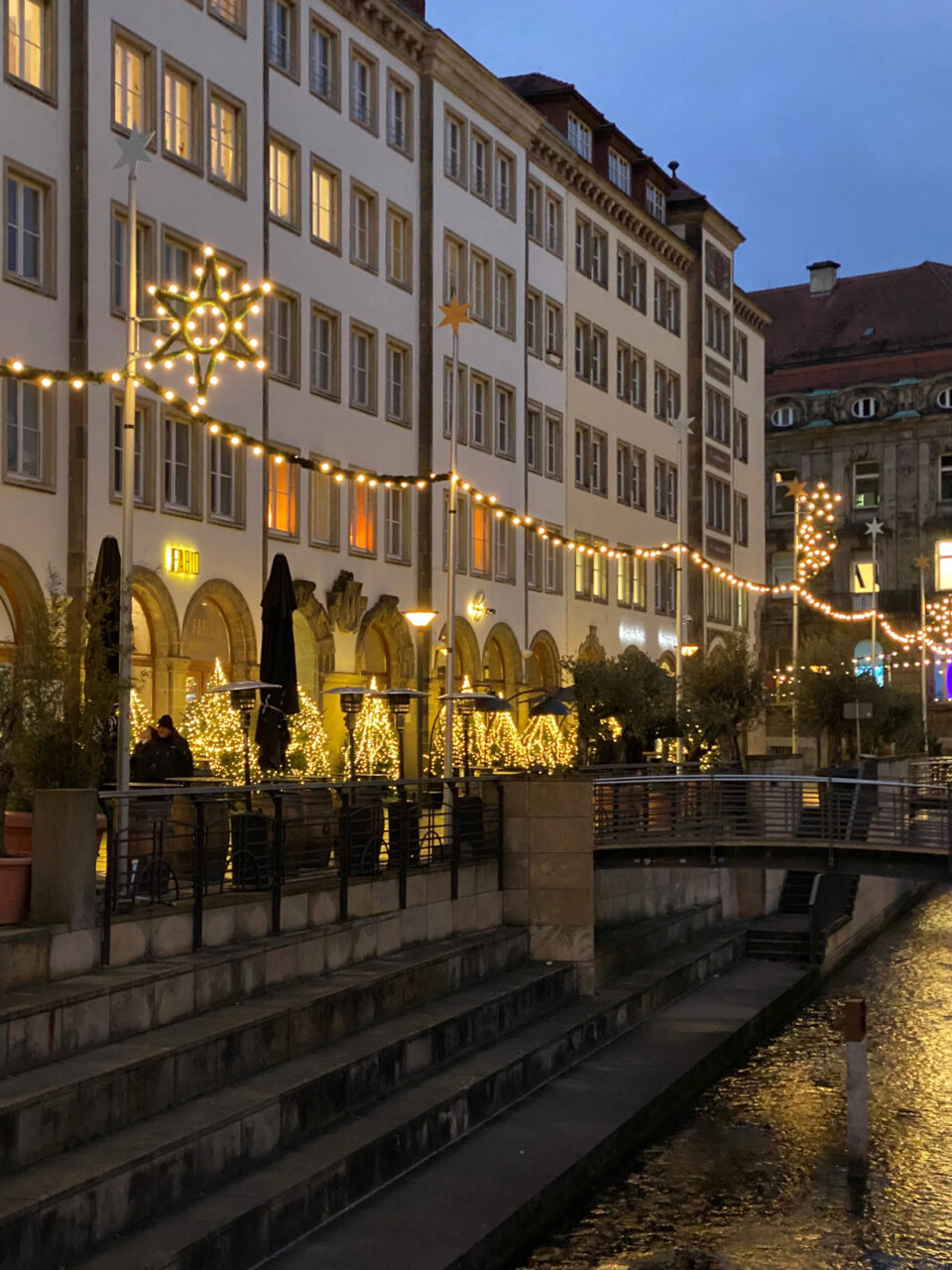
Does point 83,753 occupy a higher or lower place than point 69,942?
higher

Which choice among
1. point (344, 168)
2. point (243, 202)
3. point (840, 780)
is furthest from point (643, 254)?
point (840, 780)

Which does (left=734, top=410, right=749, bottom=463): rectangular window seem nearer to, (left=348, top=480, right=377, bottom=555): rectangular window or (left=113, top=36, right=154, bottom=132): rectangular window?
(left=348, top=480, right=377, bottom=555): rectangular window

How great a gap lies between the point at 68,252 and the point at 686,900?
14665mm

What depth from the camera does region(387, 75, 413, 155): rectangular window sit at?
43.2 meters

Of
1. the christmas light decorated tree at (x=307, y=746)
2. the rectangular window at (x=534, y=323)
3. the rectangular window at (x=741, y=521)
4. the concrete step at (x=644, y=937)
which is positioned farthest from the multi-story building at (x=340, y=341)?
the rectangular window at (x=741, y=521)

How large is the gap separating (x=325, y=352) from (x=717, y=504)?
28.8 m

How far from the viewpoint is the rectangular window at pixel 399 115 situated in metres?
43.2

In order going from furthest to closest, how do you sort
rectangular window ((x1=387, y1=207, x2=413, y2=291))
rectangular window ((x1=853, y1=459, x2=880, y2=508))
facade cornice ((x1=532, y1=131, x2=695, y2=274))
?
rectangular window ((x1=853, y1=459, x2=880, y2=508)) < facade cornice ((x1=532, y1=131, x2=695, y2=274)) < rectangular window ((x1=387, y1=207, x2=413, y2=291))

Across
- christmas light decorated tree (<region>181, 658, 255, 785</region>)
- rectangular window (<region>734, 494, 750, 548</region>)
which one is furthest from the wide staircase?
rectangular window (<region>734, 494, 750, 548</region>)

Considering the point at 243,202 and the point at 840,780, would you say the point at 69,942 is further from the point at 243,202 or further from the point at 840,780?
the point at 243,202

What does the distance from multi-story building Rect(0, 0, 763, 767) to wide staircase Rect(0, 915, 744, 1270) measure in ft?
21.8

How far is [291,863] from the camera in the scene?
64.4 feet

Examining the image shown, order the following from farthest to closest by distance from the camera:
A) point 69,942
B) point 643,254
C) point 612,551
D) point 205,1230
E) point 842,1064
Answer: point 643,254, point 612,551, point 842,1064, point 69,942, point 205,1230

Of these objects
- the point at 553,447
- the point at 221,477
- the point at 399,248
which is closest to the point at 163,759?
the point at 221,477
